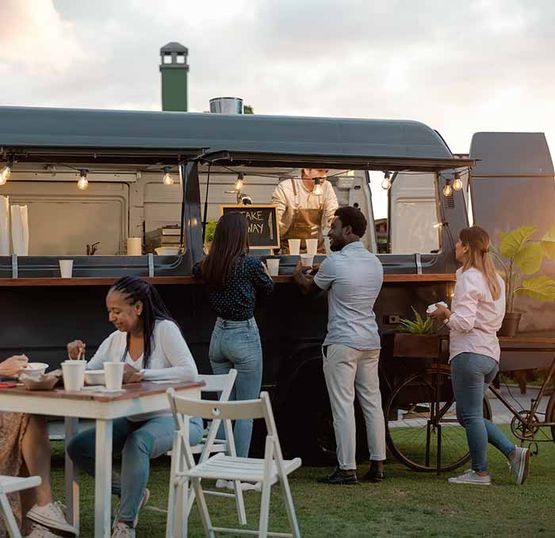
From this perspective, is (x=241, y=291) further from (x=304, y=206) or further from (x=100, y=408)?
(x=100, y=408)

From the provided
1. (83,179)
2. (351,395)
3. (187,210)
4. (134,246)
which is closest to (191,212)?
(187,210)

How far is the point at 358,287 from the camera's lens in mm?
7012

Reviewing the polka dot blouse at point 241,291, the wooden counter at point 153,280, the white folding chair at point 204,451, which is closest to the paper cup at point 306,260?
the wooden counter at point 153,280

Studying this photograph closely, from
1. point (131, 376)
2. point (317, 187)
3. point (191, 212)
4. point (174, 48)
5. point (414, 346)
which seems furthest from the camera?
point (174, 48)

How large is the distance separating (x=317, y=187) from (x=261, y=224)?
492 millimetres

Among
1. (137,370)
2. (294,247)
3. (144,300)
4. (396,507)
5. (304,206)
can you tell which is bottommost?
(396,507)

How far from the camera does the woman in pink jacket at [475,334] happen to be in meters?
6.91

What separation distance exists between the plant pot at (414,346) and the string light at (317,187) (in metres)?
1.25

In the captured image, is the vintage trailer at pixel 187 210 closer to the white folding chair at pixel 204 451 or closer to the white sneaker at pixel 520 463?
the white sneaker at pixel 520 463

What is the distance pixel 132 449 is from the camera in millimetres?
5070

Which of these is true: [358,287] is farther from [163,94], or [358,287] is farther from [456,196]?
[163,94]

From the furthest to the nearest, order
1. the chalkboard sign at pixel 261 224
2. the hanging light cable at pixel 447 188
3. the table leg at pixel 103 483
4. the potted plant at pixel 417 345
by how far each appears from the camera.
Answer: the hanging light cable at pixel 447 188 < the chalkboard sign at pixel 261 224 < the potted plant at pixel 417 345 < the table leg at pixel 103 483

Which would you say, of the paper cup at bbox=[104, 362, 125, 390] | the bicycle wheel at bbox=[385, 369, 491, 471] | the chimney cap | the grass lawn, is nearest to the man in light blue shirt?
the grass lawn

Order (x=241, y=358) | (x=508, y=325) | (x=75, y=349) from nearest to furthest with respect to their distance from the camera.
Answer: (x=75, y=349)
(x=241, y=358)
(x=508, y=325)
